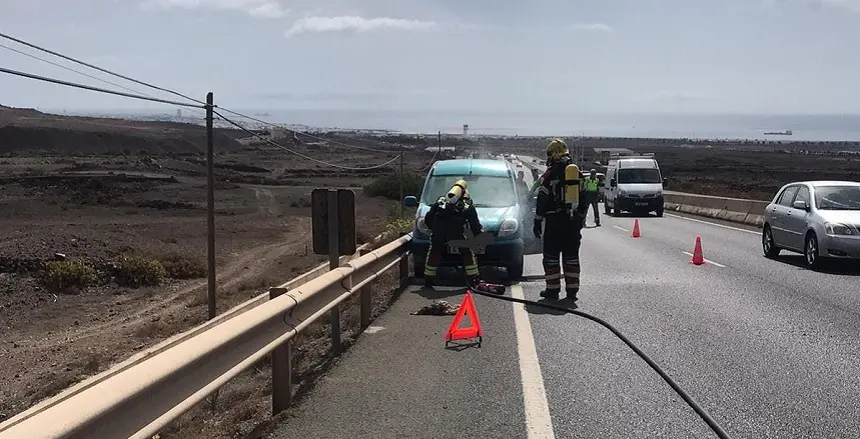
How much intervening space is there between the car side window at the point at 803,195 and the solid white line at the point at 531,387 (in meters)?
8.44

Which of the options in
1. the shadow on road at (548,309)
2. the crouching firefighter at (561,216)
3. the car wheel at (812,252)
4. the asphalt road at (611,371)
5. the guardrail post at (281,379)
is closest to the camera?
the asphalt road at (611,371)

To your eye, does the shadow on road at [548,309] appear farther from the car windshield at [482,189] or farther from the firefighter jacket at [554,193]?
the car windshield at [482,189]

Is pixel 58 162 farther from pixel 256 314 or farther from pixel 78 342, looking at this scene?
pixel 256 314

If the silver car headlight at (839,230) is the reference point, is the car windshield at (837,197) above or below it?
above

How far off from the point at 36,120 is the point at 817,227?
93.0 m

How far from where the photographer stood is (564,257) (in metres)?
11.3

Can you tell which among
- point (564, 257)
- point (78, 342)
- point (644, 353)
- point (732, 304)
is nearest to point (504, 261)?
point (564, 257)

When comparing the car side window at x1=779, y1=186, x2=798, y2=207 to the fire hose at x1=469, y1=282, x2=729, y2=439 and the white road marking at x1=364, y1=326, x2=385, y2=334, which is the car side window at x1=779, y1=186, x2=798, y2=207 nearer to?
the fire hose at x1=469, y1=282, x2=729, y2=439

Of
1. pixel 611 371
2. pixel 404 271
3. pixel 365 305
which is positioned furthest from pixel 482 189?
pixel 611 371

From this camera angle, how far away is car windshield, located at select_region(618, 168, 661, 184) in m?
34.5

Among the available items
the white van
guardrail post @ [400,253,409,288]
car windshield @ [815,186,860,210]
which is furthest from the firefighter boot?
the white van

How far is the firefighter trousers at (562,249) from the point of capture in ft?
36.8

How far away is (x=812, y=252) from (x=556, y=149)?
244 inches

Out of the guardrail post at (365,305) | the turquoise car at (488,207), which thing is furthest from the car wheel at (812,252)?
the guardrail post at (365,305)
